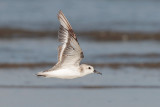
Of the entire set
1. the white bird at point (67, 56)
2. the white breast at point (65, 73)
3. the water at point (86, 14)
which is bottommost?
the white breast at point (65, 73)

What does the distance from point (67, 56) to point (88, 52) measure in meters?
4.46

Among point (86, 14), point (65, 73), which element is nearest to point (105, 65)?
point (65, 73)

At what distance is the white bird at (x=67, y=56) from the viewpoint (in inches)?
259

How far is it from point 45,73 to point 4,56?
4.27m

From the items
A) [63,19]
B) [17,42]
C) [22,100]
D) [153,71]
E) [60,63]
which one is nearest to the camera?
[63,19]

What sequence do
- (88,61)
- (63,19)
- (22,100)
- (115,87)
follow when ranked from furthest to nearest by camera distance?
(88,61) → (115,87) → (22,100) → (63,19)

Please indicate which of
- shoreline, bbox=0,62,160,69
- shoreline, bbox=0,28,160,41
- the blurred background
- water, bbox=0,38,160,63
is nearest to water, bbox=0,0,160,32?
the blurred background

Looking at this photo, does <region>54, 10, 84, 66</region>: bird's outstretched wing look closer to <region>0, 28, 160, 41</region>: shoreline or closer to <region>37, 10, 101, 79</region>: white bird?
<region>37, 10, 101, 79</region>: white bird

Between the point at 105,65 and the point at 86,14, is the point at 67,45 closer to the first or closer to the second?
the point at 105,65

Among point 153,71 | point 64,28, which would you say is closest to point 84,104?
point 64,28

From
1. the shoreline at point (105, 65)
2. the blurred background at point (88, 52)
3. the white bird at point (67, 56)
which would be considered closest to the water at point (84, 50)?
the blurred background at point (88, 52)

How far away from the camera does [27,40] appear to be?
41.9ft

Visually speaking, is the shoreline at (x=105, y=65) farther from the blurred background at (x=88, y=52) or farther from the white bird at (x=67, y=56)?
the white bird at (x=67, y=56)

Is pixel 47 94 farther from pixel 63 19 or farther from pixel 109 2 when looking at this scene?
pixel 109 2
